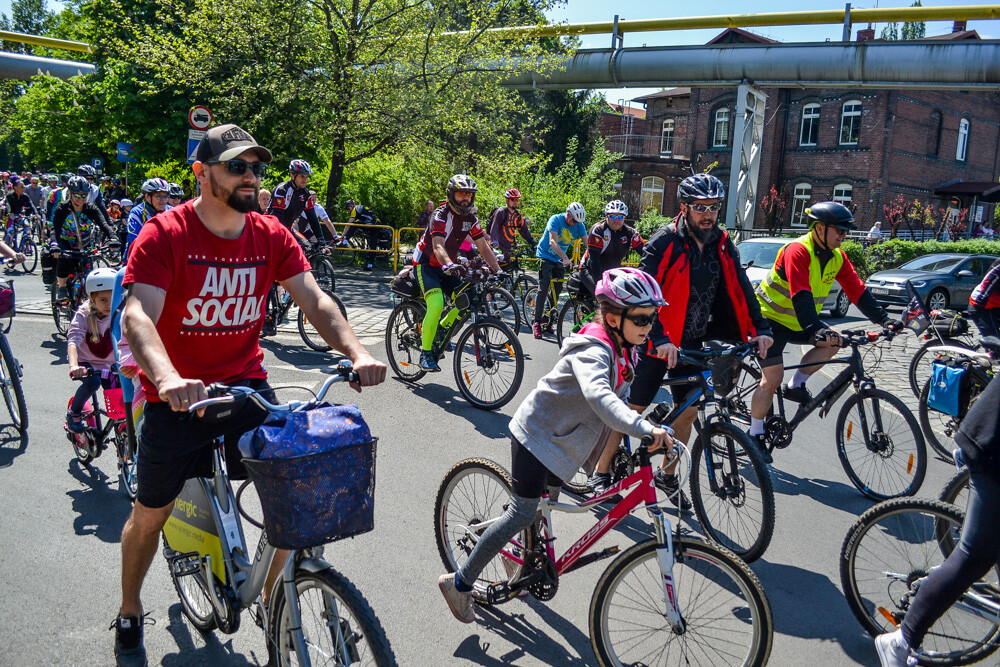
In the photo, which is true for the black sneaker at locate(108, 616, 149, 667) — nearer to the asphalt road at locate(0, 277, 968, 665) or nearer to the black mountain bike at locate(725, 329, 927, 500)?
the asphalt road at locate(0, 277, 968, 665)

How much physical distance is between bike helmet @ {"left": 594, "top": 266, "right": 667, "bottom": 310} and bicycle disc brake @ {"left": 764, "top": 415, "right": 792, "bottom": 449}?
283 cm

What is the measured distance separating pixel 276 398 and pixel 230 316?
1.19ft

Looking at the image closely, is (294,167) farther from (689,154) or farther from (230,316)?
(689,154)

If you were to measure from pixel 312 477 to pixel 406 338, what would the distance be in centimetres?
602

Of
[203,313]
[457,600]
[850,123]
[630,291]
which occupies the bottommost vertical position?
[457,600]

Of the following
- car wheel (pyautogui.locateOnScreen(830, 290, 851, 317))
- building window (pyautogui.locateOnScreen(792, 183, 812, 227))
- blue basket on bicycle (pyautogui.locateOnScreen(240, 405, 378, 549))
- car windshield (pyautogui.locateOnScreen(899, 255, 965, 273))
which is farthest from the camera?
building window (pyautogui.locateOnScreen(792, 183, 812, 227))

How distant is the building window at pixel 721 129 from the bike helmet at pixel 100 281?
38.9 meters

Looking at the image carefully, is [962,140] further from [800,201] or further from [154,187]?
[154,187]

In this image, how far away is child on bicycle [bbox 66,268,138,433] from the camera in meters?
5.15

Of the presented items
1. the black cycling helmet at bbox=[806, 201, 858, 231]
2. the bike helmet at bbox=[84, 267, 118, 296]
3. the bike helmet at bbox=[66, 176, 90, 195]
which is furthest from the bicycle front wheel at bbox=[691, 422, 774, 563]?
the bike helmet at bbox=[66, 176, 90, 195]

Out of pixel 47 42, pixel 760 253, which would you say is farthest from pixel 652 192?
pixel 47 42

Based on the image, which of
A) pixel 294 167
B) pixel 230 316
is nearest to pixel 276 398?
pixel 230 316

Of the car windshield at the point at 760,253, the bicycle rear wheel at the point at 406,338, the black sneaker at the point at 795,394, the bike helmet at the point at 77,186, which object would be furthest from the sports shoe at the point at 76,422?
the car windshield at the point at 760,253

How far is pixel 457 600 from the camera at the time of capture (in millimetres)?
3516
